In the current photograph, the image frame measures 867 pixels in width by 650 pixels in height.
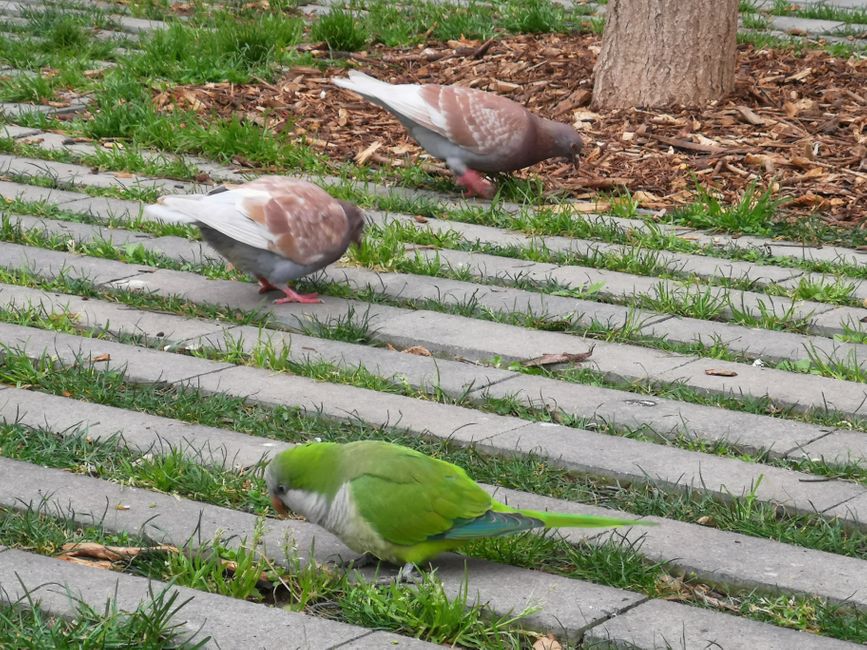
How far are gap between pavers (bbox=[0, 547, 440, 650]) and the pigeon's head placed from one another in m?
3.61

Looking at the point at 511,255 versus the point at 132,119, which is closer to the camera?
the point at 511,255

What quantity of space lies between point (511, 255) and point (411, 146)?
170 centimetres

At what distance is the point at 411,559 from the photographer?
2977 mm

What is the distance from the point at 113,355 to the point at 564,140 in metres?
2.56

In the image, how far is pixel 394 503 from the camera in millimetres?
2932

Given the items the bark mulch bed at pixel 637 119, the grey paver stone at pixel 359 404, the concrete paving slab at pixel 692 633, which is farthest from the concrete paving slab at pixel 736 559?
the bark mulch bed at pixel 637 119

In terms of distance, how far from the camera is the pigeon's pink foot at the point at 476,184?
608 cm

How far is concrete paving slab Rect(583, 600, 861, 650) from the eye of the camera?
8.84 ft

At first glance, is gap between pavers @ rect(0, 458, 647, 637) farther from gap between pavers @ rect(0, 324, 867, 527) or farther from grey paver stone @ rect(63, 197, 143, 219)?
grey paver stone @ rect(63, 197, 143, 219)

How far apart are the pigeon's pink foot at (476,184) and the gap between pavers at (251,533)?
3.01 meters

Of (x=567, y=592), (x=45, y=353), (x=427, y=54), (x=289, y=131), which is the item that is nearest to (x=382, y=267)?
(x=45, y=353)

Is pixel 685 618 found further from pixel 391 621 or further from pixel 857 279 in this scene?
pixel 857 279

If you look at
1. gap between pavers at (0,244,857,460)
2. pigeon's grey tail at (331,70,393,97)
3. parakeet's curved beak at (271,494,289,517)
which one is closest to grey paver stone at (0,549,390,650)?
parakeet's curved beak at (271,494,289,517)

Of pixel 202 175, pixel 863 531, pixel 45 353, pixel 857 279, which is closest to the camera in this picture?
pixel 863 531
